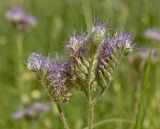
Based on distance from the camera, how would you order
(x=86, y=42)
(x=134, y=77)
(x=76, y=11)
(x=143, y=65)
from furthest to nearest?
(x=76, y=11), (x=134, y=77), (x=143, y=65), (x=86, y=42)

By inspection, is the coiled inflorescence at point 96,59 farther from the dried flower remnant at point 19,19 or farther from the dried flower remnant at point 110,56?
the dried flower remnant at point 19,19

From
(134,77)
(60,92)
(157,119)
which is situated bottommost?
(60,92)

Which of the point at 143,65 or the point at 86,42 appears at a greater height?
the point at 143,65

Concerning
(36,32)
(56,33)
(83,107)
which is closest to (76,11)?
(36,32)

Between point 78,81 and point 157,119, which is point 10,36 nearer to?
point 157,119

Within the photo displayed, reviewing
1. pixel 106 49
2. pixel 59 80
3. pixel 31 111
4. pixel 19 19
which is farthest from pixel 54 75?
pixel 19 19

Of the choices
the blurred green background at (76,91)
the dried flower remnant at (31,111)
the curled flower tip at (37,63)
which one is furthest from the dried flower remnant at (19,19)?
the curled flower tip at (37,63)
